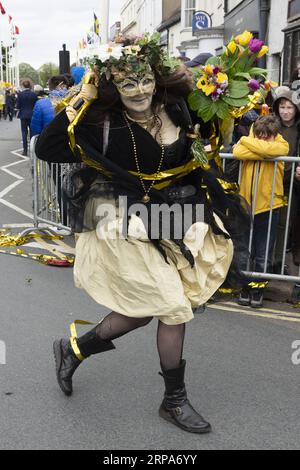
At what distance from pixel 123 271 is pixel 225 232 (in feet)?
1.93

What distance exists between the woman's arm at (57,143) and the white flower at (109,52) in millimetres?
344

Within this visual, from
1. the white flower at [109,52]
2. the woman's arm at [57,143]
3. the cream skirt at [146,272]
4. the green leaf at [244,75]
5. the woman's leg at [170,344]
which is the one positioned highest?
the white flower at [109,52]

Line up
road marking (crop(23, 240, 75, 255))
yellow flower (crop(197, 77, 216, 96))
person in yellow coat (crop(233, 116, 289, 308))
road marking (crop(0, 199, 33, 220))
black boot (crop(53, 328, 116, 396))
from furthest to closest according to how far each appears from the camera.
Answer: road marking (crop(0, 199, 33, 220))
road marking (crop(23, 240, 75, 255))
person in yellow coat (crop(233, 116, 289, 308))
black boot (crop(53, 328, 116, 396))
yellow flower (crop(197, 77, 216, 96))

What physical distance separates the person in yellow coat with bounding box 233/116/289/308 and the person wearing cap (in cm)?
15

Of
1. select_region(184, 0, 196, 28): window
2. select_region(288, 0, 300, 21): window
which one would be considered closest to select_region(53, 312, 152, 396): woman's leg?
select_region(288, 0, 300, 21): window

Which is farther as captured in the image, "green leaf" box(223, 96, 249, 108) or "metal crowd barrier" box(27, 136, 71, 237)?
"metal crowd barrier" box(27, 136, 71, 237)

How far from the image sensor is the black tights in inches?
114

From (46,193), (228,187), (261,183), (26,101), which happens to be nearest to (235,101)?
(228,187)

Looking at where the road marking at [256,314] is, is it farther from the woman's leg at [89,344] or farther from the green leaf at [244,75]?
the green leaf at [244,75]

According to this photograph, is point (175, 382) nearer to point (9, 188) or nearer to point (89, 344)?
point (89, 344)

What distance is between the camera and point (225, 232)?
3053 millimetres

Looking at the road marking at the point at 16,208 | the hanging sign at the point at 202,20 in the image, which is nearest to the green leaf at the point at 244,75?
the road marking at the point at 16,208

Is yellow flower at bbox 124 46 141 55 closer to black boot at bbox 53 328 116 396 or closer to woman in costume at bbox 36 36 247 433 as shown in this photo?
woman in costume at bbox 36 36 247 433

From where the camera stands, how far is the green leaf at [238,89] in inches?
116
